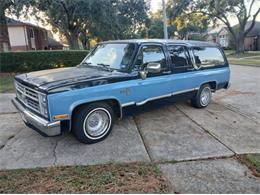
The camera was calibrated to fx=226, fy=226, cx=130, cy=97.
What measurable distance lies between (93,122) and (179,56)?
8.90 ft

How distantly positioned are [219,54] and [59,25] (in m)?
20.1

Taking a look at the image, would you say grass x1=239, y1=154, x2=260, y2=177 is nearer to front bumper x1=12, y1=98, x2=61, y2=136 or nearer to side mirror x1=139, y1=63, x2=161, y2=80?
side mirror x1=139, y1=63, x2=161, y2=80

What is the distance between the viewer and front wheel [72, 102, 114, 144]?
3.88m

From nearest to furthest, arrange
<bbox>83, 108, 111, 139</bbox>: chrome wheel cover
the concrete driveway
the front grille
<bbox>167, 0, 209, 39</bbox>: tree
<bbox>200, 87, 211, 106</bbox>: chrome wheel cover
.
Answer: the concrete driveway < the front grille < <bbox>83, 108, 111, 139</bbox>: chrome wheel cover < <bbox>200, 87, 211, 106</bbox>: chrome wheel cover < <bbox>167, 0, 209, 39</bbox>: tree

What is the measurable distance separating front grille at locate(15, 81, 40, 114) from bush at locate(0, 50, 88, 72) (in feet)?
30.7

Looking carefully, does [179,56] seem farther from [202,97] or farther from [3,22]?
[3,22]

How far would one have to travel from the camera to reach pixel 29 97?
12.9ft

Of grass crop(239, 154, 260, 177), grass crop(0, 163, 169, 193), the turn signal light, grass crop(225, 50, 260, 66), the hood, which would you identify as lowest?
grass crop(239, 154, 260, 177)

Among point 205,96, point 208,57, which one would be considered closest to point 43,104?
point 205,96

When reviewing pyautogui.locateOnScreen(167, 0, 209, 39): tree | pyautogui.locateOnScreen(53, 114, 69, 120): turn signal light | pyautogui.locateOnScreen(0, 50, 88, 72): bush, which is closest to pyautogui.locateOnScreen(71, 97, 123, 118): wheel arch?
pyautogui.locateOnScreen(53, 114, 69, 120): turn signal light

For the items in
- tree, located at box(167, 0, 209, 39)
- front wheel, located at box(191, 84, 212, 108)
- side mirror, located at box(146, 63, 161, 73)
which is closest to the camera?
side mirror, located at box(146, 63, 161, 73)

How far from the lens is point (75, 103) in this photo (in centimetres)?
366

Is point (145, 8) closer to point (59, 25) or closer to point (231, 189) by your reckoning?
point (59, 25)

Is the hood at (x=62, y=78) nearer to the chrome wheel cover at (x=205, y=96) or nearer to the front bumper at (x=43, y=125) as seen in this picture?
the front bumper at (x=43, y=125)
